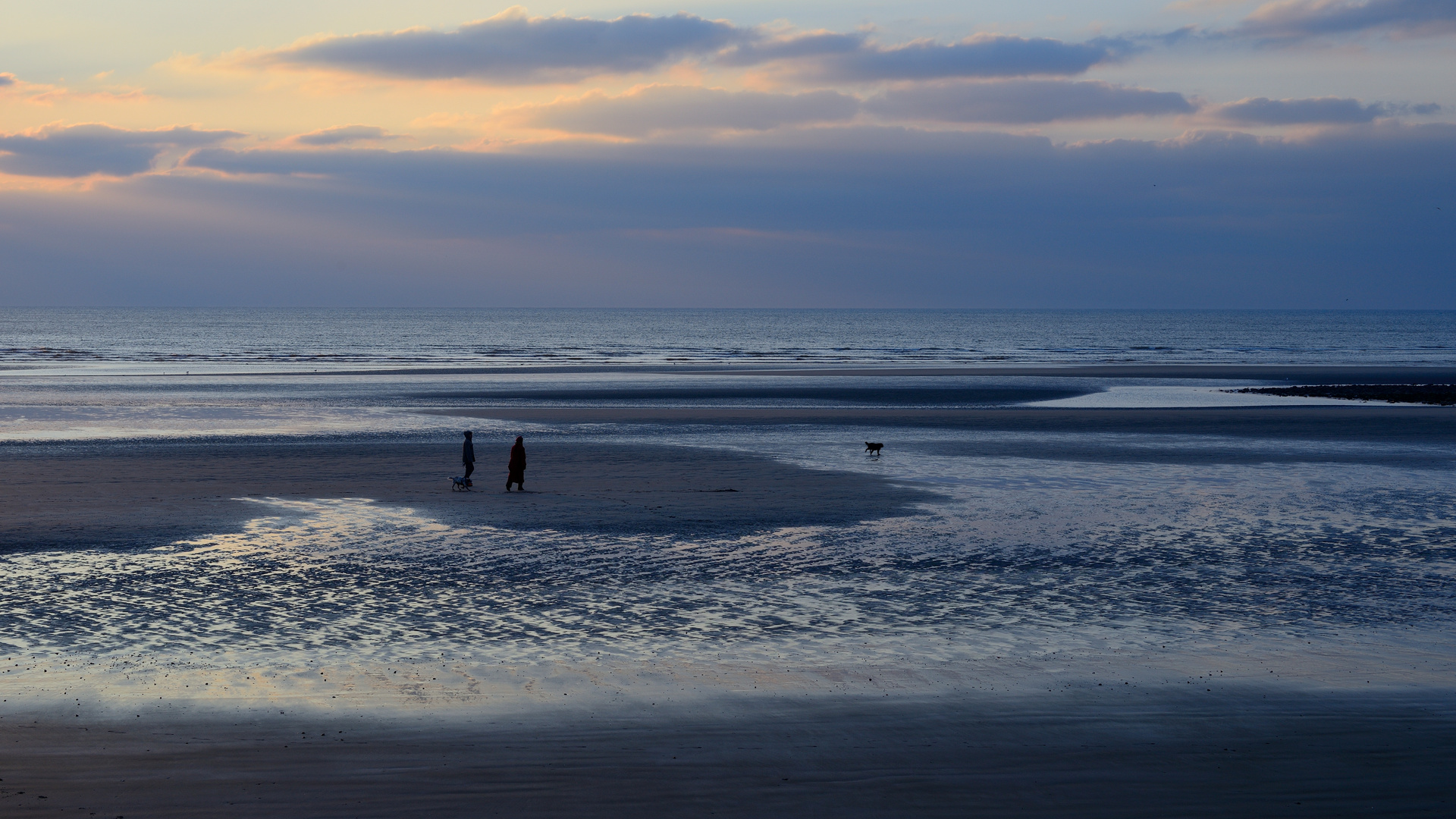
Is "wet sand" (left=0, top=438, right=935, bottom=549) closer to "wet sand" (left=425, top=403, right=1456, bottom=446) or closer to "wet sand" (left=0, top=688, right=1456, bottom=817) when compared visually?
"wet sand" (left=0, top=688, right=1456, bottom=817)

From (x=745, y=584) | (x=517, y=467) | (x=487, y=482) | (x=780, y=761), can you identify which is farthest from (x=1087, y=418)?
(x=780, y=761)

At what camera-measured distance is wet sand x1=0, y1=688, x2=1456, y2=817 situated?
8.09m

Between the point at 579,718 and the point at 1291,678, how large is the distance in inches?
264

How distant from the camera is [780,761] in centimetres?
895

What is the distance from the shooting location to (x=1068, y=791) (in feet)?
27.4

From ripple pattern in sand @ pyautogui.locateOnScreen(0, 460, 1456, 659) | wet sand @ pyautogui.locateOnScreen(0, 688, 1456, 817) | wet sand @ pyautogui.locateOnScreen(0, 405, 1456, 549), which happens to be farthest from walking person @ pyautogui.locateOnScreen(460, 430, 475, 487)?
wet sand @ pyautogui.locateOnScreen(0, 688, 1456, 817)

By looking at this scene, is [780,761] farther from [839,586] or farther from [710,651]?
[839,586]

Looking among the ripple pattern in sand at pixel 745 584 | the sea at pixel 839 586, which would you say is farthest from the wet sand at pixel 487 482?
the ripple pattern in sand at pixel 745 584

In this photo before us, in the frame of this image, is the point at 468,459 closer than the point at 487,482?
Yes

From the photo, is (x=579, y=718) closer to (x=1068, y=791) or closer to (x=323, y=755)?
(x=323, y=755)

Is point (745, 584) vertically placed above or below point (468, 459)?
below

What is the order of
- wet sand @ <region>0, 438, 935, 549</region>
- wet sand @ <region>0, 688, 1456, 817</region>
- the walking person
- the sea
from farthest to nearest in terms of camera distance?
the walking person, wet sand @ <region>0, 438, 935, 549</region>, the sea, wet sand @ <region>0, 688, 1456, 817</region>

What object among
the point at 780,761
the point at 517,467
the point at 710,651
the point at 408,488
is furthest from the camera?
the point at 408,488

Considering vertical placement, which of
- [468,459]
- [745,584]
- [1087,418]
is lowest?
[745,584]
